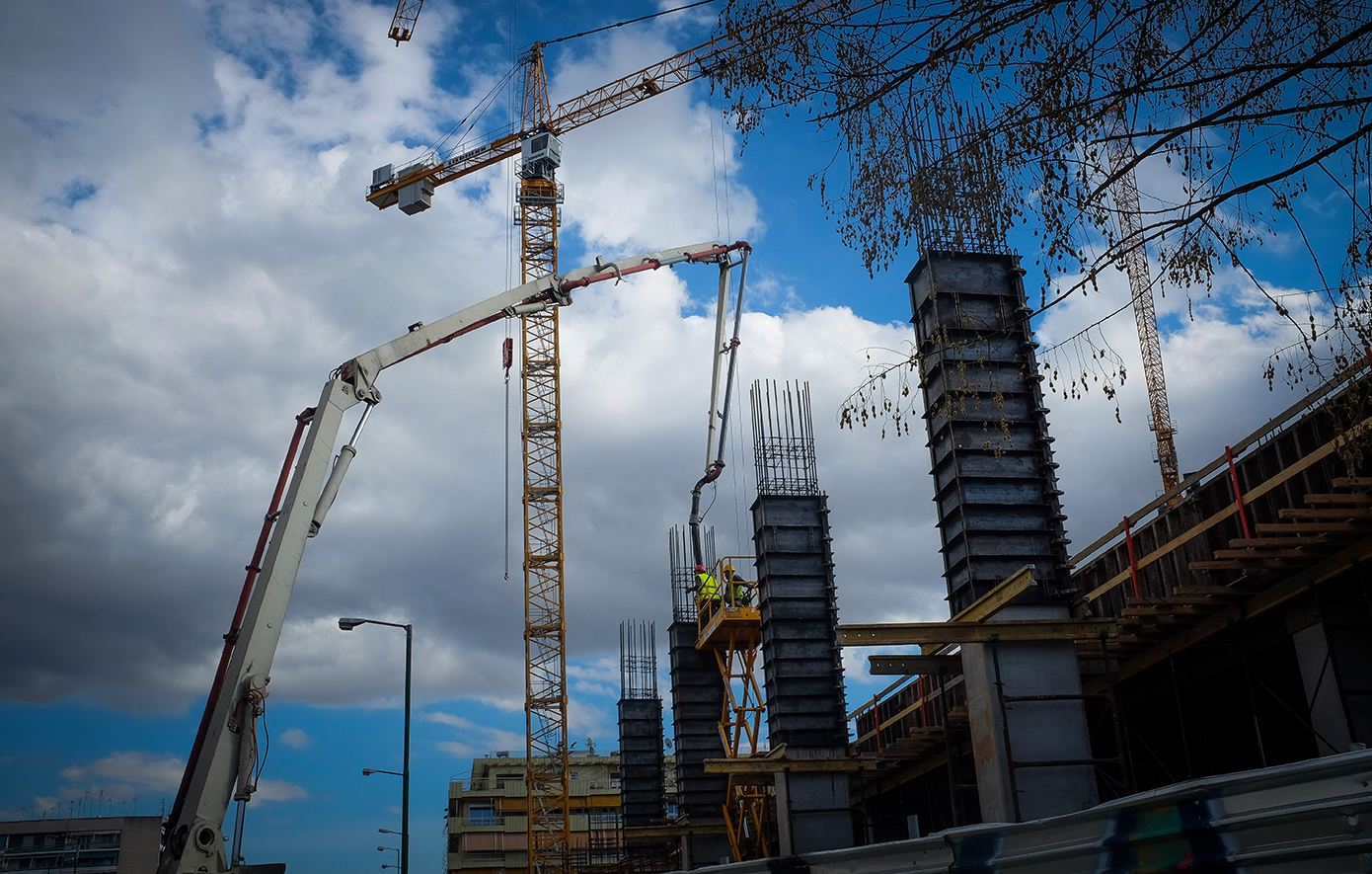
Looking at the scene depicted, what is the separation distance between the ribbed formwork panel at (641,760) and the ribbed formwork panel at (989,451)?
35.2 m

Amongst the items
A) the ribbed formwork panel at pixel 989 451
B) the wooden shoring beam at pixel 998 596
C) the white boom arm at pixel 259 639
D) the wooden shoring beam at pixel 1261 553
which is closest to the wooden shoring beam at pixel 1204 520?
the wooden shoring beam at pixel 1261 553

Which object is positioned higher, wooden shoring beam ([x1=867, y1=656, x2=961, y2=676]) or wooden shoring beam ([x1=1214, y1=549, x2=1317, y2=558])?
wooden shoring beam ([x1=1214, y1=549, x2=1317, y2=558])

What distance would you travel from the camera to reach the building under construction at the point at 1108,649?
5.45m

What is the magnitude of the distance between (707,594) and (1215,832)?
3561 centimetres

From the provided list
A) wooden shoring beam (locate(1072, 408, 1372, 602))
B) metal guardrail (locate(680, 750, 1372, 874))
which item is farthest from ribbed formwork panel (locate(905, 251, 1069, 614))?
metal guardrail (locate(680, 750, 1372, 874))

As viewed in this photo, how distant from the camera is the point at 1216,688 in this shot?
→ 2214 cm

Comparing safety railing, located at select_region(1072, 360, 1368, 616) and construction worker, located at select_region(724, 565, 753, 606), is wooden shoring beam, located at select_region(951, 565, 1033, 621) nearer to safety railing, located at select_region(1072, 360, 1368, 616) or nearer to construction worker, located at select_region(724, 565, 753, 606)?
safety railing, located at select_region(1072, 360, 1368, 616)

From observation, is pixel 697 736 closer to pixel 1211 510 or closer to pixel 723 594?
pixel 723 594

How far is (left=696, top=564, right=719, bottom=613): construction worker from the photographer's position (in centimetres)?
4028

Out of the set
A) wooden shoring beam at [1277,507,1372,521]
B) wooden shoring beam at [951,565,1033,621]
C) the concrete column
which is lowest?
the concrete column

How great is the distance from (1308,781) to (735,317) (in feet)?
139

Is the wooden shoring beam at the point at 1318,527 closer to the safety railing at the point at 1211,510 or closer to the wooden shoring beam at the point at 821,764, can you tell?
the safety railing at the point at 1211,510

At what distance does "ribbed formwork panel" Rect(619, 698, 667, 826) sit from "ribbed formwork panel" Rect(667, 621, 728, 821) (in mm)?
6011

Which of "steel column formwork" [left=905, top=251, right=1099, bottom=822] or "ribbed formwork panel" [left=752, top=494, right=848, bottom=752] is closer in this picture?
"steel column formwork" [left=905, top=251, right=1099, bottom=822]
